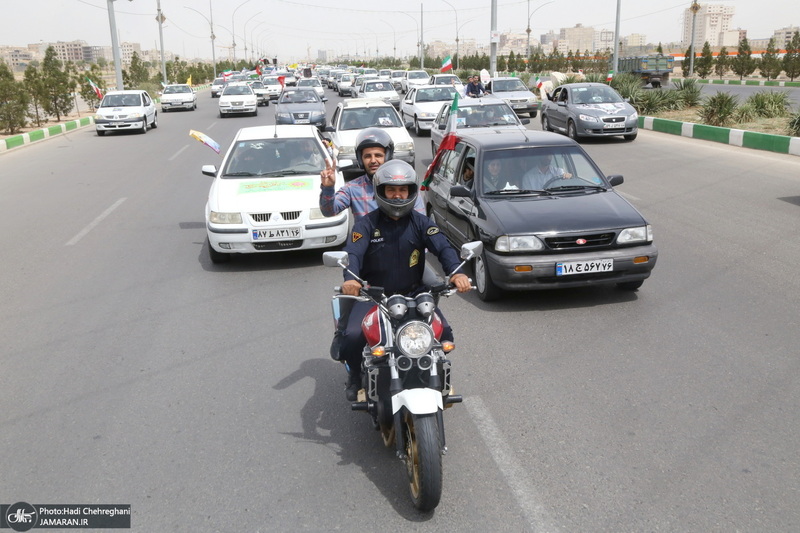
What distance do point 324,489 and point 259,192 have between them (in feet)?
18.7

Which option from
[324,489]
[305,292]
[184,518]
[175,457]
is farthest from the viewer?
[305,292]

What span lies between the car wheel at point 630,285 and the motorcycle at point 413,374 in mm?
3577

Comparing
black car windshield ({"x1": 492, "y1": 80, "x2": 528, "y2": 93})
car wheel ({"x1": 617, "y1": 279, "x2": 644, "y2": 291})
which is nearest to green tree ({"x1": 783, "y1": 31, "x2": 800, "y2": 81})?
black car windshield ({"x1": 492, "y1": 80, "x2": 528, "y2": 93})

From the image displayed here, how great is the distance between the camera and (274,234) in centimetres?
863

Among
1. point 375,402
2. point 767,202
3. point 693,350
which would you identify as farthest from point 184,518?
point 767,202

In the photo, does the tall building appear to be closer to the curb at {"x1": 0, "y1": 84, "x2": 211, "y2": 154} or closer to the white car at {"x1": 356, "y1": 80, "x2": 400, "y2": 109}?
the white car at {"x1": 356, "y1": 80, "x2": 400, "y2": 109}

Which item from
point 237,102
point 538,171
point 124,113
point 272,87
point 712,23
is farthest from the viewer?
point 712,23

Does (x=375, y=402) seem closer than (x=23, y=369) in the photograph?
Yes

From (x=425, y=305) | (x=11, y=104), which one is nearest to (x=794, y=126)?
(x=425, y=305)

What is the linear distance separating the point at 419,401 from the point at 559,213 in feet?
13.1

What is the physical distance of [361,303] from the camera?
4.37m

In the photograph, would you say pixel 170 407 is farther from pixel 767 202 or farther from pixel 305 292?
pixel 767 202

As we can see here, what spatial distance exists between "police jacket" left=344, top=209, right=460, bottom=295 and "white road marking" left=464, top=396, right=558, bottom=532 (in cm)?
102

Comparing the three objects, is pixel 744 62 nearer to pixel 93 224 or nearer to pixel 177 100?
pixel 177 100
